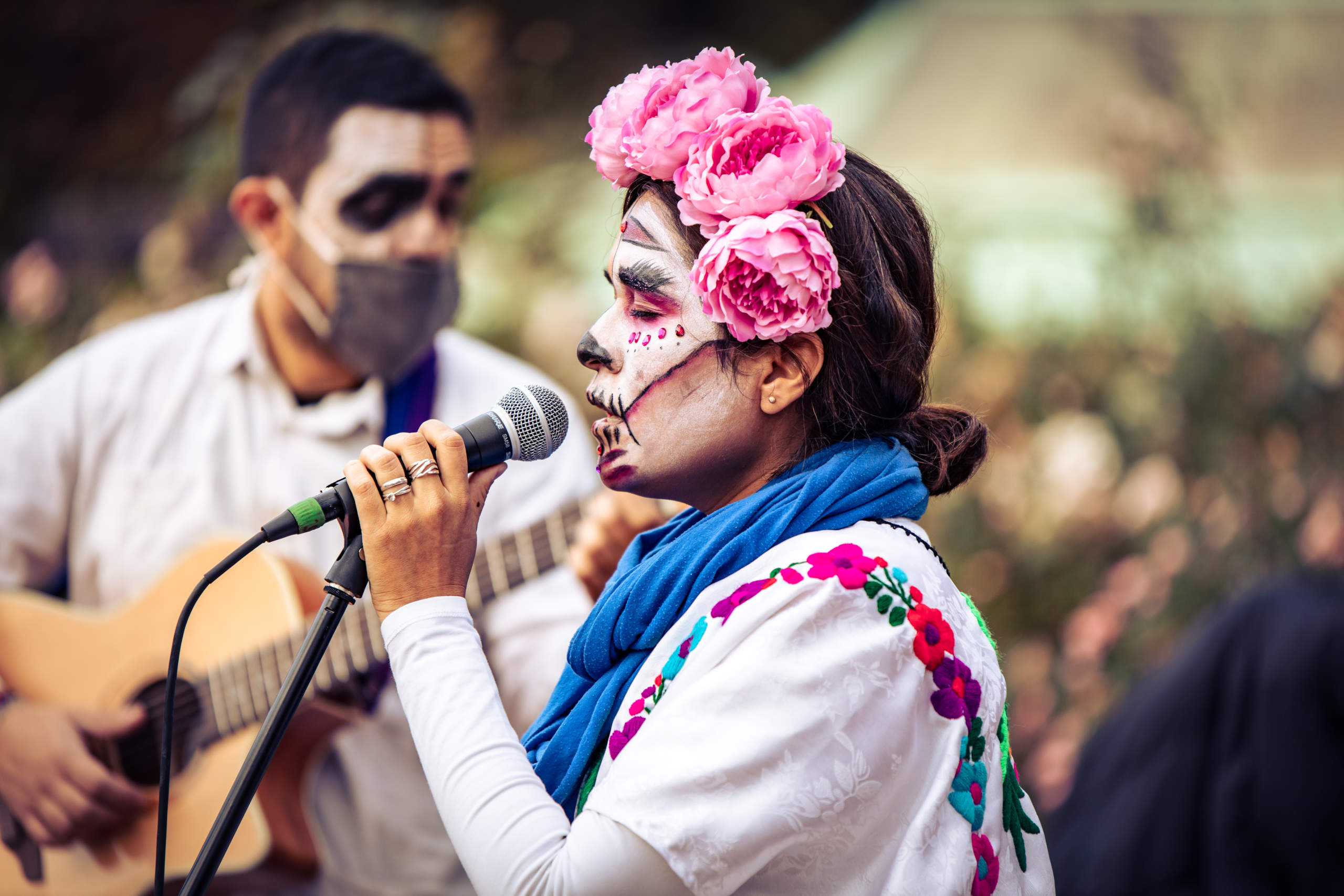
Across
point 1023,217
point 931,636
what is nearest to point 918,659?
point 931,636

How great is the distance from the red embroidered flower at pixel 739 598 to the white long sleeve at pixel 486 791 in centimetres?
24

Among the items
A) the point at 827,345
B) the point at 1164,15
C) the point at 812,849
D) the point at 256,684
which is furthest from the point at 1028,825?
the point at 1164,15

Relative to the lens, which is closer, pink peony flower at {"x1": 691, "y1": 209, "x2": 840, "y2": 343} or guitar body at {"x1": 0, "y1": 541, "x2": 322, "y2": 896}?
pink peony flower at {"x1": 691, "y1": 209, "x2": 840, "y2": 343}

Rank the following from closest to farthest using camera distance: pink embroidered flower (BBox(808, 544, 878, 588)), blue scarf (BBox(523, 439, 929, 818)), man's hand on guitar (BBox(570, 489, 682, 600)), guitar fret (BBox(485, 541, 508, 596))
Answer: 1. pink embroidered flower (BBox(808, 544, 878, 588))
2. blue scarf (BBox(523, 439, 929, 818))
3. man's hand on guitar (BBox(570, 489, 682, 600))
4. guitar fret (BBox(485, 541, 508, 596))

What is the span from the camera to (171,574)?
2805 millimetres

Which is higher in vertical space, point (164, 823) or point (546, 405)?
point (546, 405)

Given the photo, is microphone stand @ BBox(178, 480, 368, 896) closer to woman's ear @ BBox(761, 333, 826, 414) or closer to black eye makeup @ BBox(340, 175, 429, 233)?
woman's ear @ BBox(761, 333, 826, 414)

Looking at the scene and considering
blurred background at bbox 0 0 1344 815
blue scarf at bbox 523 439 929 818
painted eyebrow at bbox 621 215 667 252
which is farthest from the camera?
blurred background at bbox 0 0 1344 815

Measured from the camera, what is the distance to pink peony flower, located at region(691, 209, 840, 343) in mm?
1427

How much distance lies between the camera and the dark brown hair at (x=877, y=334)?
5.00ft

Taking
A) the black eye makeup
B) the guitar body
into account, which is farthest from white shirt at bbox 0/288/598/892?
the black eye makeup

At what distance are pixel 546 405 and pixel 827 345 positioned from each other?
0.38 m

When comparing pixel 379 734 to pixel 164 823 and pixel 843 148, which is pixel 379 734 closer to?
pixel 164 823

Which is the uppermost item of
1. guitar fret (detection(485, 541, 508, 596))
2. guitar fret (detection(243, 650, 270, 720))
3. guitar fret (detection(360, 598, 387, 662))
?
guitar fret (detection(485, 541, 508, 596))
